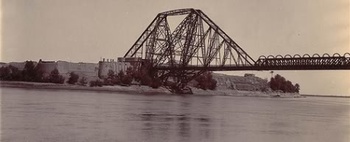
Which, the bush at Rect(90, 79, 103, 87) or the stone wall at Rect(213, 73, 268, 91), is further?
the stone wall at Rect(213, 73, 268, 91)

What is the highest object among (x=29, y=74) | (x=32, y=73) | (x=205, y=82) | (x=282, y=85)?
A: (x=32, y=73)

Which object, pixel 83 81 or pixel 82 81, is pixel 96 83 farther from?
pixel 82 81

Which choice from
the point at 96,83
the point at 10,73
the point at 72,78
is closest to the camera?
the point at 10,73

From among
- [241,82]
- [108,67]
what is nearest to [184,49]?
[108,67]

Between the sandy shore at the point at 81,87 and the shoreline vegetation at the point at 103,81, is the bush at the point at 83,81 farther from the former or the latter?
the sandy shore at the point at 81,87

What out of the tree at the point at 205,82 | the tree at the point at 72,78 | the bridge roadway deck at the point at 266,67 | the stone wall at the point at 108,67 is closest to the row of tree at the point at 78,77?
the tree at the point at 72,78

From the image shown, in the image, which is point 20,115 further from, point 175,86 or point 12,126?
point 175,86

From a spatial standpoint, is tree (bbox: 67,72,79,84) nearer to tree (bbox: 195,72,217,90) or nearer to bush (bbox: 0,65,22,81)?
bush (bbox: 0,65,22,81)

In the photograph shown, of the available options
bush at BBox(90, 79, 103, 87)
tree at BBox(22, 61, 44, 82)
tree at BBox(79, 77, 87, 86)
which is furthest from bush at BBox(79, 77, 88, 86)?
tree at BBox(22, 61, 44, 82)

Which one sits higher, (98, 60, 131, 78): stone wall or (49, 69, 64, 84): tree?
(98, 60, 131, 78): stone wall
